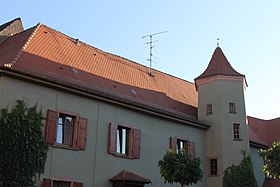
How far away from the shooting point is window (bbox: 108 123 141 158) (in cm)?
2147

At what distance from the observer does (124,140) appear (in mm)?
22406


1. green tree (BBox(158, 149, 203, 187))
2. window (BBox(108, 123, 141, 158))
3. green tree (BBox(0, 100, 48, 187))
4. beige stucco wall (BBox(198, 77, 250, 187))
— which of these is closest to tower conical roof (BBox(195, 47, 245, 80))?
beige stucco wall (BBox(198, 77, 250, 187))

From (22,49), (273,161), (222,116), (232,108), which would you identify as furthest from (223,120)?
(22,49)

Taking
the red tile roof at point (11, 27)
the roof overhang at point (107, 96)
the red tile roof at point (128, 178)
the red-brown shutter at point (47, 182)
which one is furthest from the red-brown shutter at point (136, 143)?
the red tile roof at point (11, 27)

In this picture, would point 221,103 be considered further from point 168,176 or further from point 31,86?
point 31,86

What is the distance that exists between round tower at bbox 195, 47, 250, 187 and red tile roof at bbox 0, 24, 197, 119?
165cm

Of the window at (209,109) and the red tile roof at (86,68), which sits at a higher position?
the red tile roof at (86,68)

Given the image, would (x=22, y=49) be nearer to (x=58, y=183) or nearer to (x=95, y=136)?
(x=95, y=136)

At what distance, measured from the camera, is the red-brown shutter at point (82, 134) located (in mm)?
19859

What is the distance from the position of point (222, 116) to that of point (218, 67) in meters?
3.76

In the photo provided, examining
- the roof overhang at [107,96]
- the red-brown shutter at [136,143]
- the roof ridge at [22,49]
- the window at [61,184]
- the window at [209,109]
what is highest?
the roof ridge at [22,49]

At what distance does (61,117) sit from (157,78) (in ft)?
39.8

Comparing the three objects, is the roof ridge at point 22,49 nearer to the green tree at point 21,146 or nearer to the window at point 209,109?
the green tree at point 21,146

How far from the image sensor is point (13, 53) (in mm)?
20531
